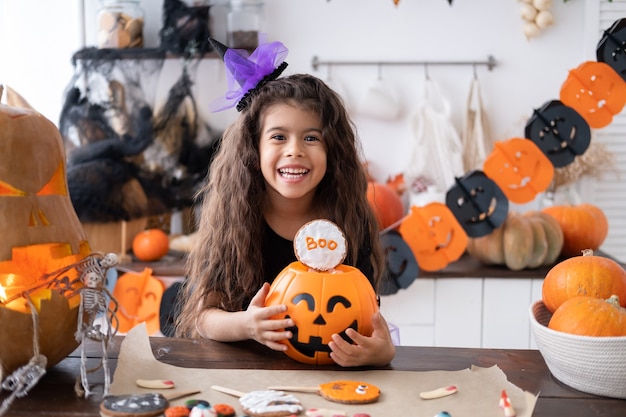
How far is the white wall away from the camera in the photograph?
2918 millimetres

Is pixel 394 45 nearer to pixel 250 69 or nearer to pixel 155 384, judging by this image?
pixel 250 69

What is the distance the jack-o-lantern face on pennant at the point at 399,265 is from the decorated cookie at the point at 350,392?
4.68ft

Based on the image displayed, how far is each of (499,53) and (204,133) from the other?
50.7 inches

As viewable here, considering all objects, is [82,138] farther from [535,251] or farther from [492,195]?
[535,251]

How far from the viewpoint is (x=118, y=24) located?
2.84 metres

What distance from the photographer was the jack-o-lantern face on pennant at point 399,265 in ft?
7.96

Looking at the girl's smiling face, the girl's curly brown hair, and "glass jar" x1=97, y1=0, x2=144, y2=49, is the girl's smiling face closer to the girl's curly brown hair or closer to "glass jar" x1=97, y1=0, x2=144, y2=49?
the girl's curly brown hair

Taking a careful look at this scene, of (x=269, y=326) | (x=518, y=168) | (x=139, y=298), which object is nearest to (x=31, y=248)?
(x=269, y=326)

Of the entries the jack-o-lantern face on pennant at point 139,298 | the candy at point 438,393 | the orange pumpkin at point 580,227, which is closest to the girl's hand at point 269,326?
the candy at point 438,393

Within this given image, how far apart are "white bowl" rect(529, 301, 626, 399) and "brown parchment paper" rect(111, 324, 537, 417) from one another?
86 millimetres

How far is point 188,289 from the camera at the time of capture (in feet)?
4.98

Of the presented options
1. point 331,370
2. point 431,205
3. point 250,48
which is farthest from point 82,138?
point 331,370

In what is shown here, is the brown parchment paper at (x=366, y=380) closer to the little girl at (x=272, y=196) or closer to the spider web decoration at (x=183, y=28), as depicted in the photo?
the little girl at (x=272, y=196)

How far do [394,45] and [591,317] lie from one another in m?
2.14
